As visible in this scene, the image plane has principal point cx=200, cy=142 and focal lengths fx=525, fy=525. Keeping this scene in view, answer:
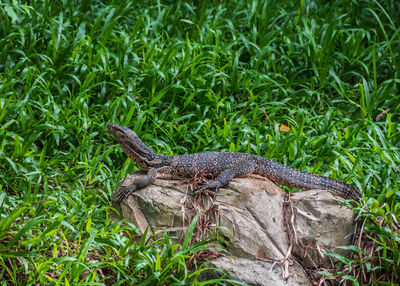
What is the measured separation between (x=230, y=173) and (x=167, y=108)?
1986 millimetres

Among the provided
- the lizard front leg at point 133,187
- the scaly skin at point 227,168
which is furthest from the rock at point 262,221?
the scaly skin at point 227,168

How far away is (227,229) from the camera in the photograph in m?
4.64

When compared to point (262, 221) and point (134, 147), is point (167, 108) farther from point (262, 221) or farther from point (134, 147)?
point (262, 221)

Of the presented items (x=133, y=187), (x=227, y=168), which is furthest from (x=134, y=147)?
(x=227, y=168)

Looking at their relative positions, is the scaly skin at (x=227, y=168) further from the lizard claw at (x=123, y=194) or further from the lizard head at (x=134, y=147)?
the lizard claw at (x=123, y=194)

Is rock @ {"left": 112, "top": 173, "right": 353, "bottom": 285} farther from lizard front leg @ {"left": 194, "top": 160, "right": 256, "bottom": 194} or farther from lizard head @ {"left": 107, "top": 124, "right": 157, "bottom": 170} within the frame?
lizard head @ {"left": 107, "top": 124, "right": 157, "bottom": 170}

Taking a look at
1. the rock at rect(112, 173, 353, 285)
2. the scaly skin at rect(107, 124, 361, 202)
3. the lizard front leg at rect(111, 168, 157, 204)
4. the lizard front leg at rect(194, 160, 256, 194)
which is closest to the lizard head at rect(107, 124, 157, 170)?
the scaly skin at rect(107, 124, 361, 202)

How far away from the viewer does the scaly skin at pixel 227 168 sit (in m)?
5.25

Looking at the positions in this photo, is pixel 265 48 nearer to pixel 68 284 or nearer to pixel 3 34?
pixel 3 34

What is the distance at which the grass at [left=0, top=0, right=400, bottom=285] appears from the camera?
4574 millimetres

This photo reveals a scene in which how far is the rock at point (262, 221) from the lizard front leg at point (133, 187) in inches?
1.6

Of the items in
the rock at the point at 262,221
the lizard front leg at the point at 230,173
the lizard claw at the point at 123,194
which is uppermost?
the lizard front leg at the point at 230,173

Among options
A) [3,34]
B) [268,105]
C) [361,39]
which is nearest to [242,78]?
[268,105]

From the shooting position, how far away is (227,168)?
5297 millimetres
